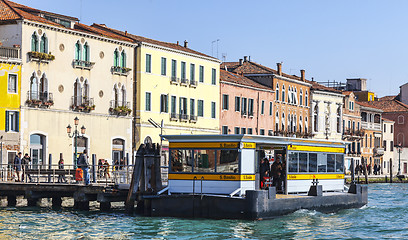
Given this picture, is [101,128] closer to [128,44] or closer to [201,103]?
[128,44]

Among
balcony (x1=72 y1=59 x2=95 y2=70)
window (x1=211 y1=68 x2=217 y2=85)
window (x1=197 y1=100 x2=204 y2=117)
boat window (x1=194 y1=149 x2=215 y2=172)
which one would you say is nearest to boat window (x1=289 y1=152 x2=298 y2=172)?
boat window (x1=194 y1=149 x2=215 y2=172)

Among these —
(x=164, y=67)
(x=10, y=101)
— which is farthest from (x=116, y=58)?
(x=10, y=101)

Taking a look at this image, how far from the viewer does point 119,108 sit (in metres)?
A: 50.8

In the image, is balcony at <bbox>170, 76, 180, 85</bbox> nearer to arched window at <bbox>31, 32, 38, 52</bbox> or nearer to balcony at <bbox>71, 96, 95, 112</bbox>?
balcony at <bbox>71, 96, 95, 112</bbox>

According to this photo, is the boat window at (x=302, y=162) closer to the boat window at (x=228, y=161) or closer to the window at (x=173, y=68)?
the boat window at (x=228, y=161)

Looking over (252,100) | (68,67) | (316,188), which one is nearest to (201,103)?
(252,100)

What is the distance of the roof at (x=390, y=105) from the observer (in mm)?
96894

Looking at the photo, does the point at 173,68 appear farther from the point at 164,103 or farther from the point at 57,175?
the point at 57,175

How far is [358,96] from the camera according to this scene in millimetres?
101500

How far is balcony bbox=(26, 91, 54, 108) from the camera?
146ft

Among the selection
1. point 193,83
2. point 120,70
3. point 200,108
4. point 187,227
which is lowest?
point 187,227

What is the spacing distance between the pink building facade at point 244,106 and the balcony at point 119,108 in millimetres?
11184

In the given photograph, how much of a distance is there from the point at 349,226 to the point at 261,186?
323 cm

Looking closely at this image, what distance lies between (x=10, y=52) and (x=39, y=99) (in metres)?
2.69
